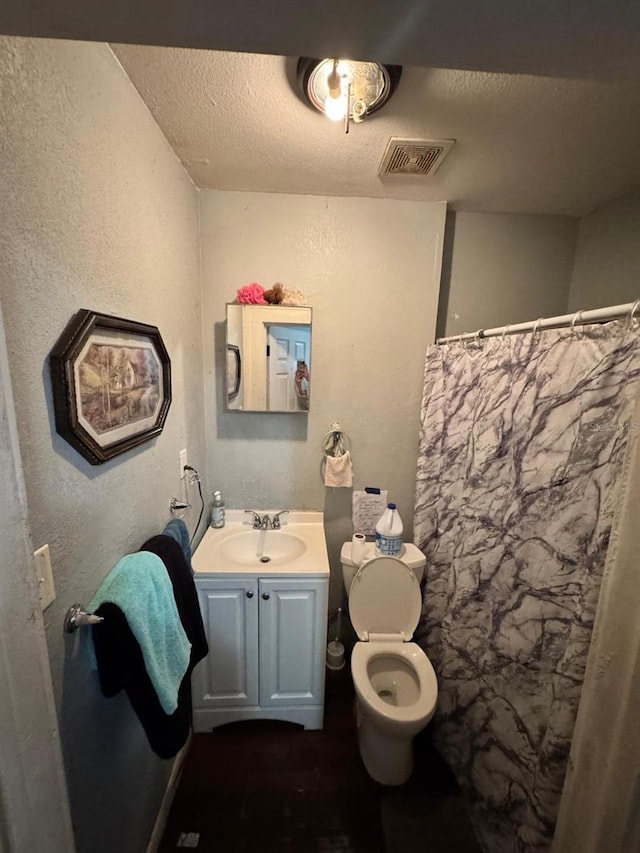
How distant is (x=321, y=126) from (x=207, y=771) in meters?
2.57

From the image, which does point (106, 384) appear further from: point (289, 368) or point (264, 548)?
point (264, 548)

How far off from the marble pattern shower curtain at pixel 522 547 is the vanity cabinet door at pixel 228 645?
853 millimetres

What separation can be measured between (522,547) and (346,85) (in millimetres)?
1484

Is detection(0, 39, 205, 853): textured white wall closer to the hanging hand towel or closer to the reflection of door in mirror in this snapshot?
the reflection of door in mirror

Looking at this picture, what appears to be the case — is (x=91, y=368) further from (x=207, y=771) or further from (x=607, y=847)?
(x=207, y=771)

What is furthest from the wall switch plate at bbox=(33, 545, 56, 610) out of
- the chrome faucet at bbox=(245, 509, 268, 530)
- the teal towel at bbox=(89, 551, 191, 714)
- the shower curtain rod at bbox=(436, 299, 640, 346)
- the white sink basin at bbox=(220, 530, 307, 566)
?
the shower curtain rod at bbox=(436, 299, 640, 346)

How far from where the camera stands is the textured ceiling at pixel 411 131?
0.94 metres

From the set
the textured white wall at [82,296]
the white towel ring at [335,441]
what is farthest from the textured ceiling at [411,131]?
the white towel ring at [335,441]

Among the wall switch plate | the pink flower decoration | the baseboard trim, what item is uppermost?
the pink flower decoration

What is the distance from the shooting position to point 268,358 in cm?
163

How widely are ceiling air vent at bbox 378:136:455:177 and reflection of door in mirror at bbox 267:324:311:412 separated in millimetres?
729

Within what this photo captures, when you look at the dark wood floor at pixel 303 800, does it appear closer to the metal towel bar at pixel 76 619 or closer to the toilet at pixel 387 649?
the toilet at pixel 387 649

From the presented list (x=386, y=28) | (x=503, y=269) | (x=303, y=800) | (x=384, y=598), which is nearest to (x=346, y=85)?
(x=386, y=28)

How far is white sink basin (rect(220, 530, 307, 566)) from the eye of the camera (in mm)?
1645
